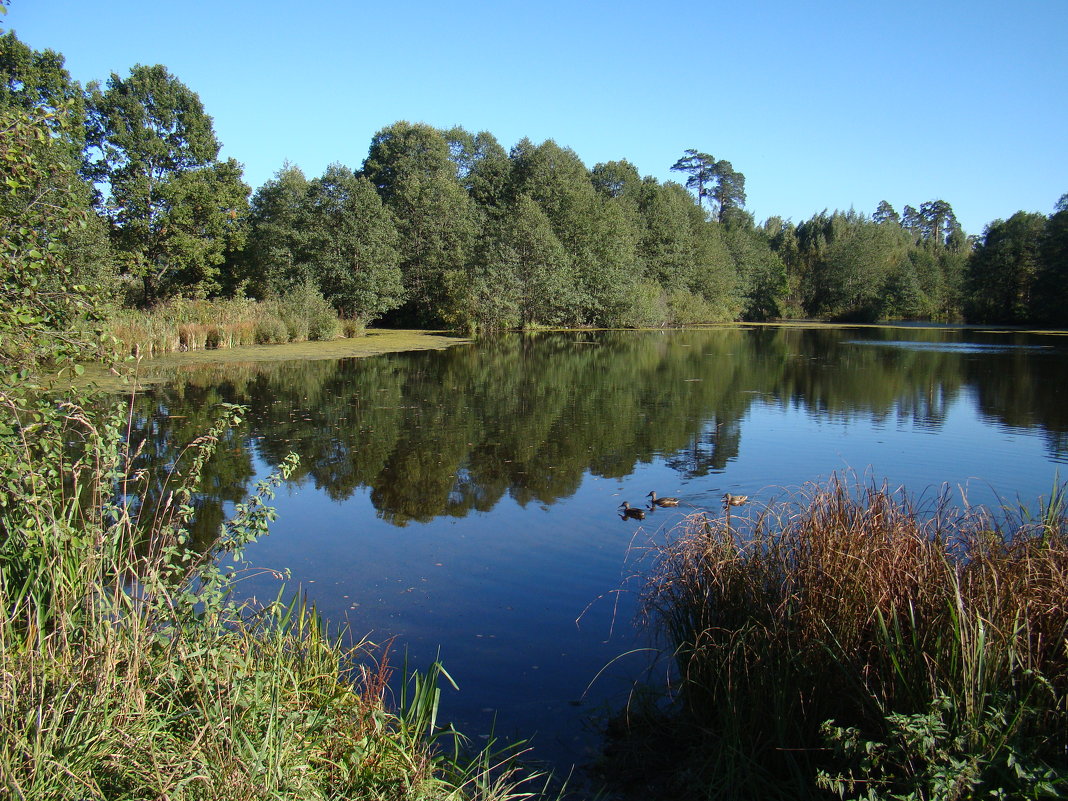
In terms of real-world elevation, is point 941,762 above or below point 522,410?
below

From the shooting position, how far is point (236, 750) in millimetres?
3010

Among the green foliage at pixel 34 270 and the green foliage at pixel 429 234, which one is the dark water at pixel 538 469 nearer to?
the green foliage at pixel 34 270

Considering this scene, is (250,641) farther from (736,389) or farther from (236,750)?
(736,389)

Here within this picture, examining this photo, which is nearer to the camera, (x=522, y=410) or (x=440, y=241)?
(x=522, y=410)

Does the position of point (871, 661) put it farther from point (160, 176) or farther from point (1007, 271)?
point (1007, 271)

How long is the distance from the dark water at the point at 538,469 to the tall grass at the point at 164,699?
129 cm

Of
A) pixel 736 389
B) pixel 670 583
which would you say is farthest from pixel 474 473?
pixel 736 389

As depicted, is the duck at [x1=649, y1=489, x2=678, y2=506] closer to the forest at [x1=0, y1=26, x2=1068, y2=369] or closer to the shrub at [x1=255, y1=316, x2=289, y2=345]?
the forest at [x1=0, y1=26, x2=1068, y2=369]

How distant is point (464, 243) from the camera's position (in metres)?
48.7

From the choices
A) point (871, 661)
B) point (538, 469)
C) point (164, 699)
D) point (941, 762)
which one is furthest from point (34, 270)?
point (538, 469)

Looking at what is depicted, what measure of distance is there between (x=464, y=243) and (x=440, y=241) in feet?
5.02

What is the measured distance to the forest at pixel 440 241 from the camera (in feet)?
97.6

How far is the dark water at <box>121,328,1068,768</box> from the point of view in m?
5.86

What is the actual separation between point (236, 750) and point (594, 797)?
6.31 feet
